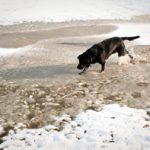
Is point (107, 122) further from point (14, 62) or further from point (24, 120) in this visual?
point (14, 62)

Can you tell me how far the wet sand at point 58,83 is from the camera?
28.7 feet

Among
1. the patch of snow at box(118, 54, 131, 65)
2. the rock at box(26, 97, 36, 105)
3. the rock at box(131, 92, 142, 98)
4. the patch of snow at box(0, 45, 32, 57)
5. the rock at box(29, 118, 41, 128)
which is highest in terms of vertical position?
the patch of snow at box(118, 54, 131, 65)

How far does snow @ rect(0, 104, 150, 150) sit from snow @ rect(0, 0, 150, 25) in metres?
17.3

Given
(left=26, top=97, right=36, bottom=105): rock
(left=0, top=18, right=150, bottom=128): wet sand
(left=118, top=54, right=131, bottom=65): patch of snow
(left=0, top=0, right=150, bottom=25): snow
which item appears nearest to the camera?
(left=0, top=18, right=150, bottom=128): wet sand

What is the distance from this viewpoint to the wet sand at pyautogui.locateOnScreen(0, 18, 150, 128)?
8742mm

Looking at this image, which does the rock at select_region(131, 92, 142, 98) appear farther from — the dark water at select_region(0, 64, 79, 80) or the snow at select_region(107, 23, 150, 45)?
the snow at select_region(107, 23, 150, 45)

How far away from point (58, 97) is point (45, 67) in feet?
10.9

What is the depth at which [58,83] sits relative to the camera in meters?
10.8

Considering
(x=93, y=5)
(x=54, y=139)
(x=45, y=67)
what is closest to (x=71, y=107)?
(x=54, y=139)

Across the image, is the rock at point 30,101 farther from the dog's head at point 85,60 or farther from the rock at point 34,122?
the dog's head at point 85,60

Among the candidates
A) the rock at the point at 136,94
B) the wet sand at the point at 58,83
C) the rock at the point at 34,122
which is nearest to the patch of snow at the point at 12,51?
A: the wet sand at the point at 58,83

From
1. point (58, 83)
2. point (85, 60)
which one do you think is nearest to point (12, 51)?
point (85, 60)

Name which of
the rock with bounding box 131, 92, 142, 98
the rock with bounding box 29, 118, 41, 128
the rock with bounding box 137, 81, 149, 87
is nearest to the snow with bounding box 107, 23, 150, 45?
the rock with bounding box 137, 81, 149, 87

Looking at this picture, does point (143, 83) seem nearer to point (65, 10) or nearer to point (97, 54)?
point (97, 54)
